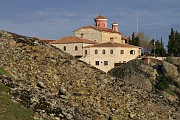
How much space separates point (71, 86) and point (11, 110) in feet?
18.8

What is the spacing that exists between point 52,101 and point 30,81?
2.79 metres

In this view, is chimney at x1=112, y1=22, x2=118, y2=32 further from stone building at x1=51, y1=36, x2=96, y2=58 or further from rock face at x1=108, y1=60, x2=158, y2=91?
rock face at x1=108, y1=60, x2=158, y2=91

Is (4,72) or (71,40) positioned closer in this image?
(4,72)

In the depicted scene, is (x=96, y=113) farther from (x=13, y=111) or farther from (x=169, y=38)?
(x=169, y=38)

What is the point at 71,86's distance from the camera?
2305 cm

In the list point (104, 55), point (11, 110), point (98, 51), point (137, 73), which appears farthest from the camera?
point (98, 51)

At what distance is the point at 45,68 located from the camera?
2356 centimetres

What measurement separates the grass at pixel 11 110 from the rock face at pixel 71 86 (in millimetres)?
1216

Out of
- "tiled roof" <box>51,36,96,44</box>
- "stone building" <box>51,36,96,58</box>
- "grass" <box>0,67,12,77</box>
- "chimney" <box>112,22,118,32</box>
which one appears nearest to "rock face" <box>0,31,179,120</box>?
"grass" <box>0,67,12,77</box>

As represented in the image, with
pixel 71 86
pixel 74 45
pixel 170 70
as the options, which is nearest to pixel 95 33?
pixel 74 45

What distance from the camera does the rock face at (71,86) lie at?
21.6 m

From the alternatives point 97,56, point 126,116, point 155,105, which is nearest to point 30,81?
point 126,116

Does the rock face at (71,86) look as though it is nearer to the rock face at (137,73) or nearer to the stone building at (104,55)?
the rock face at (137,73)

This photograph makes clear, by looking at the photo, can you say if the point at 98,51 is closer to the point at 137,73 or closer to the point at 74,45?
the point at 74,45
